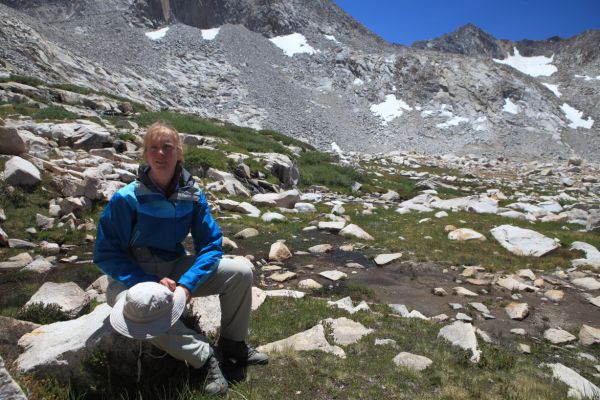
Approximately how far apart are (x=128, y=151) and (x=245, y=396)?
714 inches

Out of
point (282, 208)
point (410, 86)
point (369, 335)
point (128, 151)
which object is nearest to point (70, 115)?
point (128, 151)

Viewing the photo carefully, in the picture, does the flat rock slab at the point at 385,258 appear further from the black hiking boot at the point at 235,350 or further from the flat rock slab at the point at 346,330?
the black hiking boot at the point at 235,350

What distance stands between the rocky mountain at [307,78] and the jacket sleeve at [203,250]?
47255mm

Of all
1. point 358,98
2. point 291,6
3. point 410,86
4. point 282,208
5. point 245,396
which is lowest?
point 282,208

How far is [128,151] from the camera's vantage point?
→ 64.2 ft

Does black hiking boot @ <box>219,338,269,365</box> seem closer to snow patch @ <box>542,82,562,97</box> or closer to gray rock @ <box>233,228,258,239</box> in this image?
gray rock @ <box>233,228,258,239</box>

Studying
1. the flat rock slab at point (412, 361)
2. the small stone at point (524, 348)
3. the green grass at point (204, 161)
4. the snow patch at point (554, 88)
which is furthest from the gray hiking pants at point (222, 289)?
the snow patch at point (554, 88)

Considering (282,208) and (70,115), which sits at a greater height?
(70,115)

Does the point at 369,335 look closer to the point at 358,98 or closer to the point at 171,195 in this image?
the point at 171,195

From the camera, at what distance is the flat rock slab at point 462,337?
561cm

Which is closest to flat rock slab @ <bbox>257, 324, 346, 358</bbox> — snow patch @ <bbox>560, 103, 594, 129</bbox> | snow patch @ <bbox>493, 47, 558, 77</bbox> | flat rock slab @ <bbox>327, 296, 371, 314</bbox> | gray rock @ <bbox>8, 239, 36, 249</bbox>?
flat rock slab @ <bbox>327, 296, 371, 314</bbox>

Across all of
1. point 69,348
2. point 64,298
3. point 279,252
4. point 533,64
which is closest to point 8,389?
point 69,348

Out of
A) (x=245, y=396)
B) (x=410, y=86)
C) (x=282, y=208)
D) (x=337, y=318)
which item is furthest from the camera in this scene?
(x=410, y=86)

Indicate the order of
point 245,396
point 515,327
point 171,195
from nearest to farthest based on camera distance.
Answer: point 245,396, point 171,195, point 515,327
